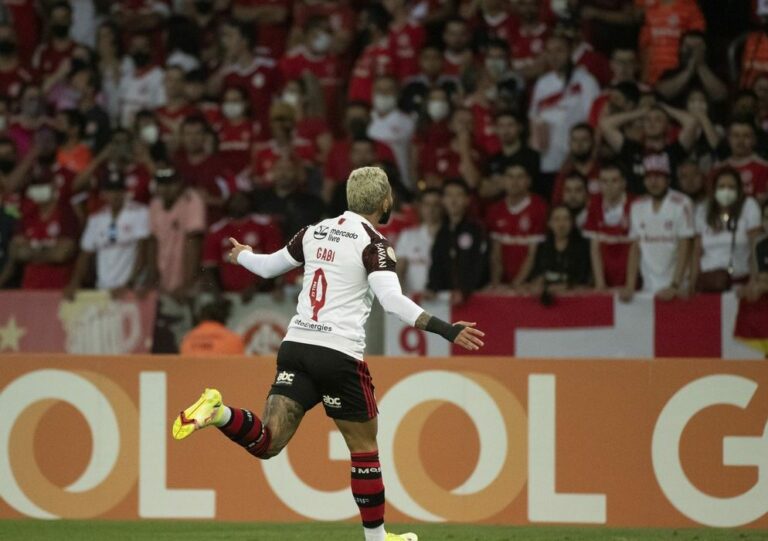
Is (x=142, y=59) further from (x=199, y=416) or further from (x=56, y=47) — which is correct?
(x=199, y=416)

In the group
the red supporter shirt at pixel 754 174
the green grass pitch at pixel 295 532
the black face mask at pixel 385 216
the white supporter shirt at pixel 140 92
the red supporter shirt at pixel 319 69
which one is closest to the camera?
the black face mask at pixel 385 216

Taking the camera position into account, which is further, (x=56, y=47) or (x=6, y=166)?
(x=56, y=47)

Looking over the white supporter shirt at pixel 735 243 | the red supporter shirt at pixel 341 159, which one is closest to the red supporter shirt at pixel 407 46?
the red supporter shirt at pixel 341 159

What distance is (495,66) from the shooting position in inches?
559

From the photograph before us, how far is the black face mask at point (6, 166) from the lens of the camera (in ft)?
47.1

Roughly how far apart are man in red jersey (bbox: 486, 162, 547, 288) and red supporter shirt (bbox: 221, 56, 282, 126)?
130 inches

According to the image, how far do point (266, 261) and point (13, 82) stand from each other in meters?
8.42

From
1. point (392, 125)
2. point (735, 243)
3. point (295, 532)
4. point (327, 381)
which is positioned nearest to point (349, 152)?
point (392, 125)

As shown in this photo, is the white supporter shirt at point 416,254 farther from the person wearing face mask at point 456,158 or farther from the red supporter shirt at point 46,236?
the red supporter shirt at point 46,236

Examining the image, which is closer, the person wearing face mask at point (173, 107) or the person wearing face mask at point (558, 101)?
the person wearing face mask at point (558, 101)

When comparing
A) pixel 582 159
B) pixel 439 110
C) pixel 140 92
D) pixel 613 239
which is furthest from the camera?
pixel 140 92

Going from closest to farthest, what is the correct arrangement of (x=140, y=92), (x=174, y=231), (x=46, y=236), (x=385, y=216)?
(x=385, y=216) → (x=174, y=231) → (x=46, y=236) → (x=140, y=92)

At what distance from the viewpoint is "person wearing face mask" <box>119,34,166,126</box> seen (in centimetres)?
1537

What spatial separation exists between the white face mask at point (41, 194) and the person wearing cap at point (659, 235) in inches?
212
